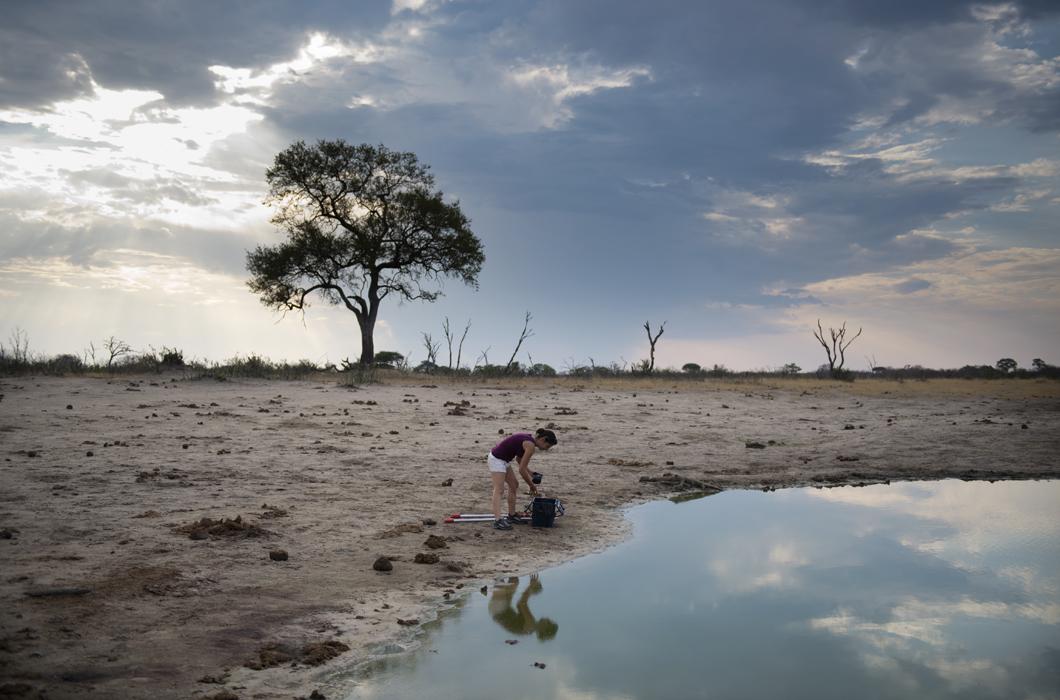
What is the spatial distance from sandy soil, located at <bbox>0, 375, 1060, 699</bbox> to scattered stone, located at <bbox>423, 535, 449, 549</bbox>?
0.07 meters

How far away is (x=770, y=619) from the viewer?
23.6 ft

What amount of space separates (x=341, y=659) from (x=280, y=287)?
109 ft

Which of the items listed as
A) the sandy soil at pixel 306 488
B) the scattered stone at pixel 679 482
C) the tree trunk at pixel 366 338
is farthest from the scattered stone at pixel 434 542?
the tree trunk at pixel 366 338

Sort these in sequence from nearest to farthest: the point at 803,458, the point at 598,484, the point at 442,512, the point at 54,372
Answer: the point at 442,512
the point at 598,484
the point at 803,458
the point at 54,372

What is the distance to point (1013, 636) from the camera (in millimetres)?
6887

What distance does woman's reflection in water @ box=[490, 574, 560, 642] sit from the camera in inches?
266

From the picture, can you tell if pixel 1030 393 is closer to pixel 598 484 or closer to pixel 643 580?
pixel 598 484

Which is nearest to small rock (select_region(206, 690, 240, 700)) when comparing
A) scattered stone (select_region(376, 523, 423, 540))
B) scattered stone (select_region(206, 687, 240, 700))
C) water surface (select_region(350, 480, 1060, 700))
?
scattered stone (select_region(206, 687, 240, 700))

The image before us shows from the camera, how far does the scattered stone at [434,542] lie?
29.2 ft

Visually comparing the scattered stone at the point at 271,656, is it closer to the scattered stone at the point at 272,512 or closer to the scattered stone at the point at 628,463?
the scattered stone at the point at 272,512

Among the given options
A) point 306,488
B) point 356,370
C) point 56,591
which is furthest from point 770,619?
point 356,370

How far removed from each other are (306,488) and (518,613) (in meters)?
5.22

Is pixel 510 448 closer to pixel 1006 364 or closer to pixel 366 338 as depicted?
pixel 366 338

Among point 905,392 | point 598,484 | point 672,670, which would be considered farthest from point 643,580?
point 905,392
